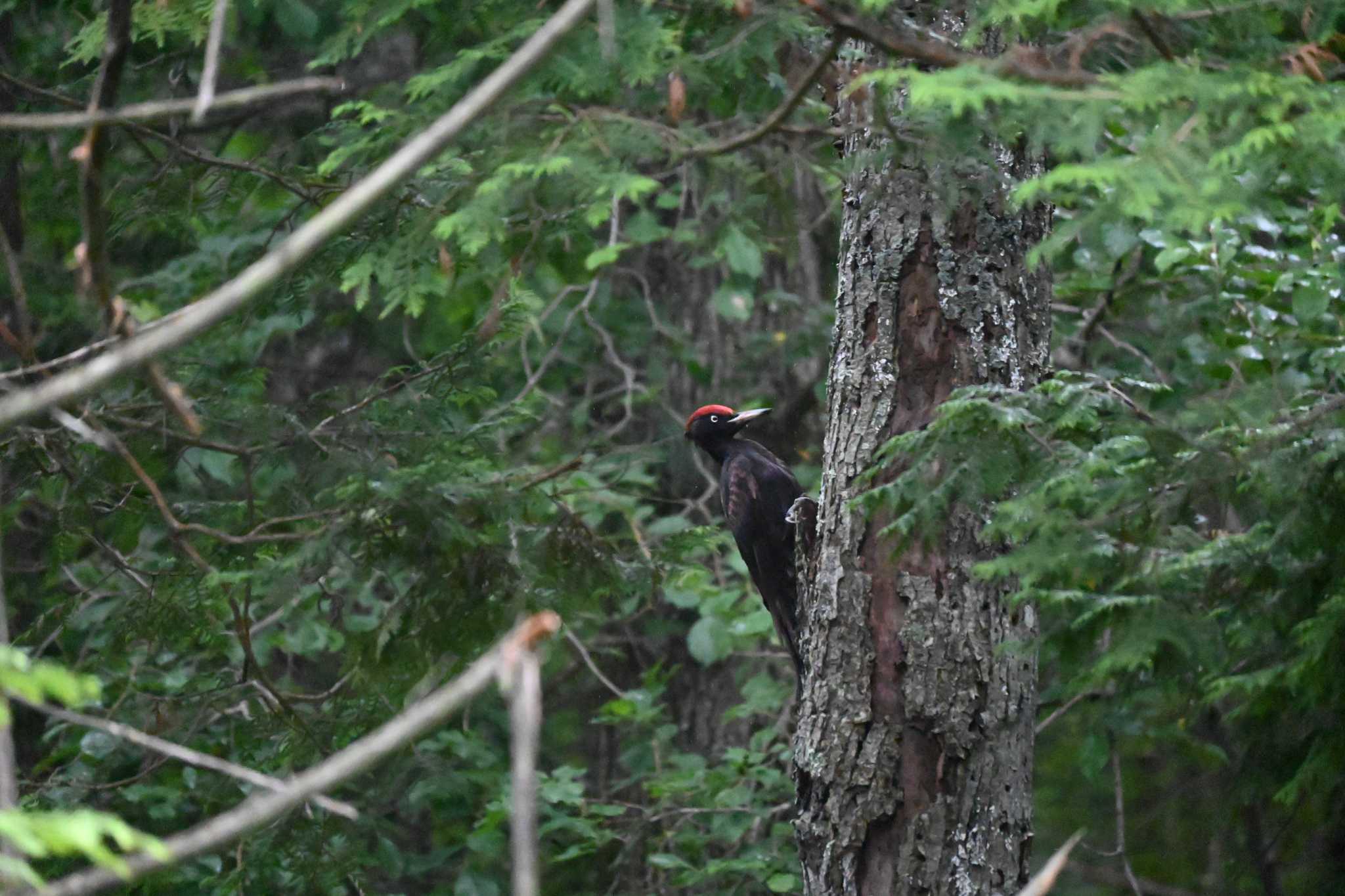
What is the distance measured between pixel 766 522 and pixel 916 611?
8.15 ft

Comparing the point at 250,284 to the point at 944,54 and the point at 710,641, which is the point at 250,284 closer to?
the point at 944,54

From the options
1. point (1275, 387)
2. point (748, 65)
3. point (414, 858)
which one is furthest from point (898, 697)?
point (414, 858)

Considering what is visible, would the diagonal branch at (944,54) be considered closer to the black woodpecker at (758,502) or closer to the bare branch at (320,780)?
the bare branch at (320,780)

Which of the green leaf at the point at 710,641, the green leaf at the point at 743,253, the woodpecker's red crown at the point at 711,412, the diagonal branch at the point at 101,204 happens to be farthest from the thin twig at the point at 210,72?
the woodpecker's red crown at the point at 711,412

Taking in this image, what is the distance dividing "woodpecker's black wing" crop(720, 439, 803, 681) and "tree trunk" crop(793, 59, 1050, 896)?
178 cm

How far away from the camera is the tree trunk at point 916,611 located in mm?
3629

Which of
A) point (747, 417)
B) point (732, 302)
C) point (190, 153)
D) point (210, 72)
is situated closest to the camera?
point (210, 72)

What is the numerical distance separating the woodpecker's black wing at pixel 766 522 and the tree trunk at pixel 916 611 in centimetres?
178

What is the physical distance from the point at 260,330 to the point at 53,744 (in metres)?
2.50

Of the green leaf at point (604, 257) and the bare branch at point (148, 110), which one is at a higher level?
the bare branch at point (148, 110)

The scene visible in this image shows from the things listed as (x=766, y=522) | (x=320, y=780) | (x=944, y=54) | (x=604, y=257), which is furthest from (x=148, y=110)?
(x=766, y=522)

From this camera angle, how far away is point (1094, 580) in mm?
3244

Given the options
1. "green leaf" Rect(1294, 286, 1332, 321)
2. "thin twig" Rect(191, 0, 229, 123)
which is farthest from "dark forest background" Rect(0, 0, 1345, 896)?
"thin twig" Rect(191, 0, 229, 123)

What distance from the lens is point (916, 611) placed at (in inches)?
146
